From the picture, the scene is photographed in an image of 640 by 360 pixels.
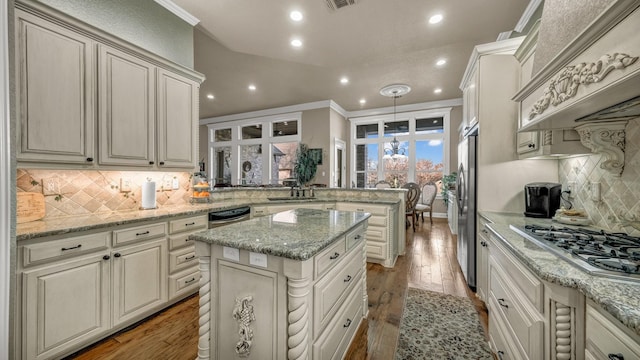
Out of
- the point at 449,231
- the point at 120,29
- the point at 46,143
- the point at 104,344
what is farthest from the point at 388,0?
the point at 449,231

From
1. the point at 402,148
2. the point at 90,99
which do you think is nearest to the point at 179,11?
the point at 90,99

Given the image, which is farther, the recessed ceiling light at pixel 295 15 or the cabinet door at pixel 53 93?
the recessed ceiling light at pixel 295 15

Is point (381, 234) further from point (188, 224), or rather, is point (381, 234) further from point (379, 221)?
point (188, 224)

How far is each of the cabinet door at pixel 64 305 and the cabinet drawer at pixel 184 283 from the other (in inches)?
18.4

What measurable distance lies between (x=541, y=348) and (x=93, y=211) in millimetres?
3185

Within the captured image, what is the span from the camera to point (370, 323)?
2.01 metres

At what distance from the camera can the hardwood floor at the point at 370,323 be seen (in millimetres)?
1670

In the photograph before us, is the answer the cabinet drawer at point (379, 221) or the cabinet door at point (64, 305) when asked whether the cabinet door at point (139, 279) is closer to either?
the cabinet door at point (64, 305)

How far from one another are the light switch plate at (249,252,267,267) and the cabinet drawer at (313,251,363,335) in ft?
0.97

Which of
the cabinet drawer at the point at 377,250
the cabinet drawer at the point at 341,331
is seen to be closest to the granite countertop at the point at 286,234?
the cabinet drawer at the point at 341,331

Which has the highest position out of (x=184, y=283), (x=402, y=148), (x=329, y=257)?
(x=402, y=148)

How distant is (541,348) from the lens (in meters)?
0.97

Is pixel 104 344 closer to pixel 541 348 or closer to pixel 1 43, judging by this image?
pixel 1 43

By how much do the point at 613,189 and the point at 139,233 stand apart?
340 centimetres
